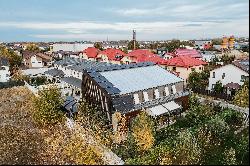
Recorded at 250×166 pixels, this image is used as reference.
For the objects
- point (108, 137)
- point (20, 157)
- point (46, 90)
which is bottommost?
point (20, 157)

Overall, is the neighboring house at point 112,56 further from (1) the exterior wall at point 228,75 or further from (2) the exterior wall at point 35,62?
(1) the exterior wall at point 228,75

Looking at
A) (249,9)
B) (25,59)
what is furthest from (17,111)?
(25,59)

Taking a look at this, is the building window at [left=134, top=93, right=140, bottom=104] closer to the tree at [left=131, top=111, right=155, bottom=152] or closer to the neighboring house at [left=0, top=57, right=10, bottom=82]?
the tree at [left=131, top=111, right=155, bottom=152]

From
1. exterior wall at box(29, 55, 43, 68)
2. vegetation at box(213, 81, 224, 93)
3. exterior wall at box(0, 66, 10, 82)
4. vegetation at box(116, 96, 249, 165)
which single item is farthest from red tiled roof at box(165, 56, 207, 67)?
exterior wall at box(29, 55, 43, 68)

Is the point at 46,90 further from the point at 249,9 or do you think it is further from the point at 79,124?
the point at 249,9

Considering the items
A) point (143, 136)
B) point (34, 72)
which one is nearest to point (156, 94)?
point (143, 136)

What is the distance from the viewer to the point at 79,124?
1022 inches

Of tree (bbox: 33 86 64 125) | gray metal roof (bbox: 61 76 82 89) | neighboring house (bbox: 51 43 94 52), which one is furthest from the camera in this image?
neighboring house (bbox: 51 43 94 52)

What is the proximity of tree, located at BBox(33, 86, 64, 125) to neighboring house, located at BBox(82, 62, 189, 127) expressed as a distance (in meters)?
4.23

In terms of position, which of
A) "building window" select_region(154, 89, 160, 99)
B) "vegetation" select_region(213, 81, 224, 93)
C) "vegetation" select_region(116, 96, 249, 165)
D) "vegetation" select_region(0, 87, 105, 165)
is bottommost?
"vegetation" select_region(0, 87, 105, 165)

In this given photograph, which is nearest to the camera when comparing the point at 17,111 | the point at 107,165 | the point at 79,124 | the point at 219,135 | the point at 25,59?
the point at 107,165

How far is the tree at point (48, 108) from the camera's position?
29.5 metres

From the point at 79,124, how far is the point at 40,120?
669cm

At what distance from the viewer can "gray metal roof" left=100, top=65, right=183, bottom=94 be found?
32844 mm
